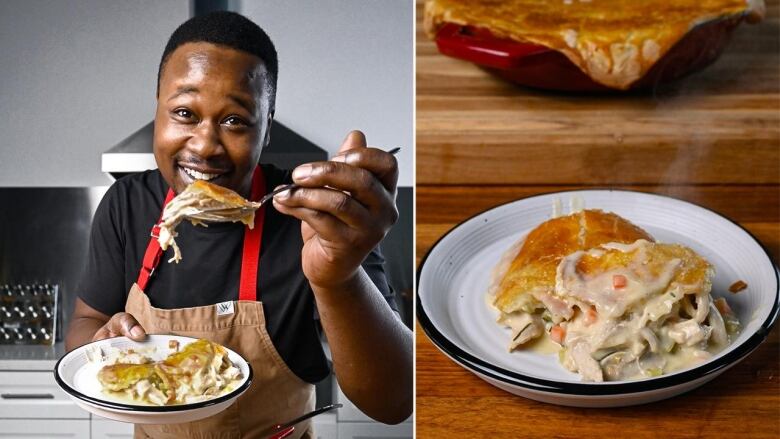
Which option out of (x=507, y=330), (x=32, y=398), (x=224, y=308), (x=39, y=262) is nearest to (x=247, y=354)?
(x=224, y=308)

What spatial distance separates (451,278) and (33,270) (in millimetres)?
986

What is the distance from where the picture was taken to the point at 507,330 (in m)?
0.38

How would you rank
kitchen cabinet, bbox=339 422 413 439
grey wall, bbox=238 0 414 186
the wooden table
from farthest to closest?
kitchen cabinet, bbox=339 422 413 439 → grey wall, bbox=238 0 414 186 → the wooden table

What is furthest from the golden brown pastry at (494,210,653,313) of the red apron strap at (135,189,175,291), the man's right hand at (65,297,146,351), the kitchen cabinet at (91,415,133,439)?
the kitchen cabinet at (91,415,133,439)

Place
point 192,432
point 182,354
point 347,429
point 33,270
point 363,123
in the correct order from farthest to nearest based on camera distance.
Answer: point 33,270 → point 347,429 → point 363,123 → point 192,432 → point 182,354

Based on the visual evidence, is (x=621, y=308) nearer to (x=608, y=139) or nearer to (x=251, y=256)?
(x=608, y=139)

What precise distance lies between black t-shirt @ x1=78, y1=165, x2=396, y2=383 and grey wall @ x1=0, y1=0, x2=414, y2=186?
151 mm

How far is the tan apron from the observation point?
74cm

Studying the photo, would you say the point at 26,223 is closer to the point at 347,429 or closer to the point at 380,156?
the point at 347,429

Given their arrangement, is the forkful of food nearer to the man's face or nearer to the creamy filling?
the creamy filling

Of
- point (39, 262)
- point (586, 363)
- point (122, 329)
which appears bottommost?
point (39, 262)

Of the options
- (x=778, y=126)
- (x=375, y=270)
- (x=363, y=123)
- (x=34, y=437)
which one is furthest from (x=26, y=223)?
(x=778, y=126)

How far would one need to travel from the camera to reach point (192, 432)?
746 mm

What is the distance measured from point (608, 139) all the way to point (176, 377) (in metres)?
0.38
